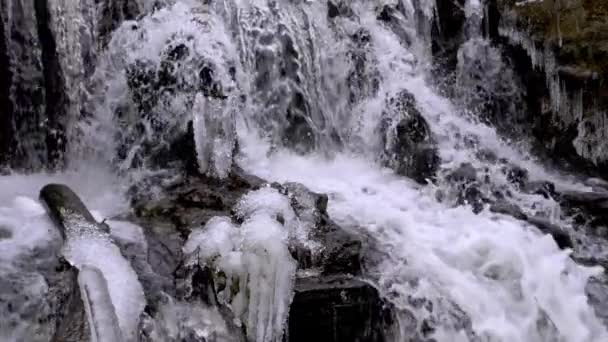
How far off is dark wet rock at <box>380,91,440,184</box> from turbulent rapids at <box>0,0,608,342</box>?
0.9 inches

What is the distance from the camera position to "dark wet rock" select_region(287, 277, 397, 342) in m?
4.07

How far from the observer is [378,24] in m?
8.24

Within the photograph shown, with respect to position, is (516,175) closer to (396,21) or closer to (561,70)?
(561,70)

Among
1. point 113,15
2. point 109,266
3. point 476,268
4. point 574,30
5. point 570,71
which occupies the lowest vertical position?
point 476,268

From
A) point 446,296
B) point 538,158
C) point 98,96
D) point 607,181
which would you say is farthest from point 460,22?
point 446,296

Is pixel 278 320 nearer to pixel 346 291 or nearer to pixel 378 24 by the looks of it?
pixel 346 291

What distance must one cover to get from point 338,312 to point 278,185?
52.0 inches

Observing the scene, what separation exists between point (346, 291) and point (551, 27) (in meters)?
4.80

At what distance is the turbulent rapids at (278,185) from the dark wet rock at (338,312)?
0.01 metres

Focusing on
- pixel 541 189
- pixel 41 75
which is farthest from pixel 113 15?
pixel 541 189

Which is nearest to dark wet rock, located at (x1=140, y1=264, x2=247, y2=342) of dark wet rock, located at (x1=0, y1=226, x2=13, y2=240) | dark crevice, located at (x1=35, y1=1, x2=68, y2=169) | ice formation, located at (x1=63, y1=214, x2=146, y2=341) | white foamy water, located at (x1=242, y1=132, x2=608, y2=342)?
ice formation, located at (x1=63, y1=214, x2=146, y2=341)

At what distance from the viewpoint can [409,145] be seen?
680 centimetres

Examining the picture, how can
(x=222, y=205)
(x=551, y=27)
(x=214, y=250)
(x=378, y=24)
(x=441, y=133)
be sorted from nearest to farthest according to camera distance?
(x=214, y=250)
(x=222, y=205)
(x=441, y=133)
(x=551, y=27)
(x=378, y=24)

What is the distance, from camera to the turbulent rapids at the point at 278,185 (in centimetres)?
404
